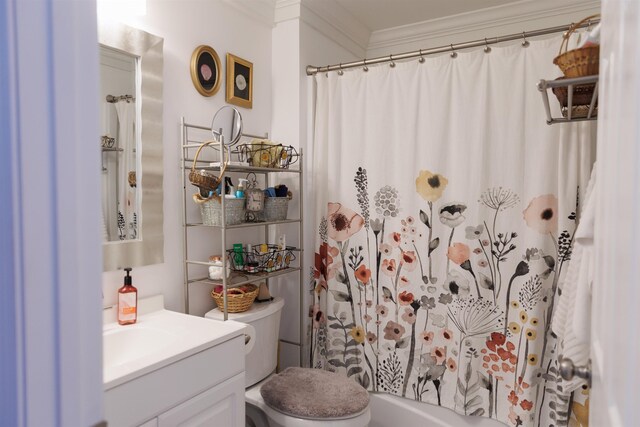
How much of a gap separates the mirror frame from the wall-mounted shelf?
1.39 metres

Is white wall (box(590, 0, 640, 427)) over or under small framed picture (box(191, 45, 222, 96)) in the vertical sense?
under

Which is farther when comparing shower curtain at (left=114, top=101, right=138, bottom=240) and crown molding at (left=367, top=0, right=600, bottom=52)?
crown molding at (left=367, top=0, right=600, bottom=52)

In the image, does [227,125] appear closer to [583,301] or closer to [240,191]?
[240,191]

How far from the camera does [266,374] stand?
1.98 meters

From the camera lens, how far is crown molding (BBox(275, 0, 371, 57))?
88.7 inches

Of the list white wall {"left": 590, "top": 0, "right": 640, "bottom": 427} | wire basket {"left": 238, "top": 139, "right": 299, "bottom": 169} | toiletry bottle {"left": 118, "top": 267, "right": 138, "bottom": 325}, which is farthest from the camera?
wire basket {"left": 238, "top": 139, "right": 299, "bottom": 169}

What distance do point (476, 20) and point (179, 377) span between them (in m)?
2.45

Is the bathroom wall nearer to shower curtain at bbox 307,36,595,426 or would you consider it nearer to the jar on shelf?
shower curtain at bbox 307,36,595,426

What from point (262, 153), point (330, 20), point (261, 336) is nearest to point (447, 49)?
point (330, 20)

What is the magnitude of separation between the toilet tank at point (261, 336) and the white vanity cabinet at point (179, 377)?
263mm

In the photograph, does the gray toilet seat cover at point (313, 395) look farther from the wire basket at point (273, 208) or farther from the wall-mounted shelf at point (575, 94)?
the wall-mounted shelf at point (575, 94)

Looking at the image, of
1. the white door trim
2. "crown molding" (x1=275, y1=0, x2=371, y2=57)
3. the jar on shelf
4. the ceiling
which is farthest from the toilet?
the ceiling

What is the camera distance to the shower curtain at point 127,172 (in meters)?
1.64

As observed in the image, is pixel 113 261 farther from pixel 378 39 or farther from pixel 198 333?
pixel 378 39
